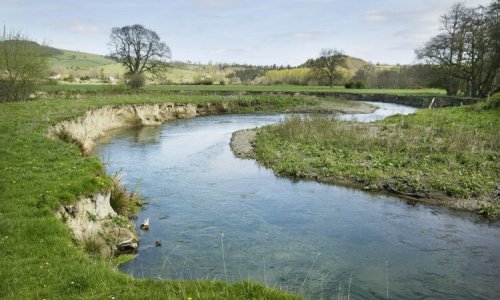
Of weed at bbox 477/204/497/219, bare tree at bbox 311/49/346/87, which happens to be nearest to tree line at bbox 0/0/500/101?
bare tree at bbox 311/49/346/87

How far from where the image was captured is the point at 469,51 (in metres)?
52.8

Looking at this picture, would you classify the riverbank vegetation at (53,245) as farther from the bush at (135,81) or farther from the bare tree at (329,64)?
the bare tree at (329,64)

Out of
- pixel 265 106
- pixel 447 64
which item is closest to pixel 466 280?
pixel 265 106

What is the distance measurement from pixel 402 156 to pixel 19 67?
100ft

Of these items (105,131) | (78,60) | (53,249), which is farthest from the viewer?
(78,60)

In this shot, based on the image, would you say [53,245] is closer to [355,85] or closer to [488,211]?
[488,211]

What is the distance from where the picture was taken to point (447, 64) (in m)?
56.1

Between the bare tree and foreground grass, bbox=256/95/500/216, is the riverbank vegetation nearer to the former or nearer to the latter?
foreground grass, bbox=256/95/500/216

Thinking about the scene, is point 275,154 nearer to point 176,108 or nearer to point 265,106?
point 176,108

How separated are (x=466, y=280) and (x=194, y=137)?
2345cm

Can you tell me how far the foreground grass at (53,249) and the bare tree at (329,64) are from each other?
87902mm

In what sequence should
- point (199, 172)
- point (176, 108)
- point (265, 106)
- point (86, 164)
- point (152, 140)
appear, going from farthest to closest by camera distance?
point (265, 106) → point (176, 108) → point (152, 140) → point (199, 172) → point (86, 164)

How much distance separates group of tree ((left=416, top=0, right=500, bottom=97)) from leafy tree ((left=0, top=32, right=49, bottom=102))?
Result: 149 feet

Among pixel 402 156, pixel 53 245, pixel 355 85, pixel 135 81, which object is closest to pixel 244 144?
pixel 402 156
